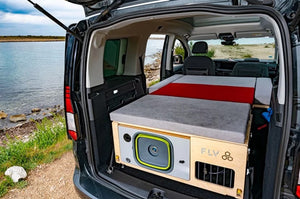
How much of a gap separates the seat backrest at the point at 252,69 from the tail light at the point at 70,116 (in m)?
2.62

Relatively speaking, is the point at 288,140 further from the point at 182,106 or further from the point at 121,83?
the point at 121,83

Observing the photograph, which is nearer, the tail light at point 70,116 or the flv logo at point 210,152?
the flv logo at point 210,152

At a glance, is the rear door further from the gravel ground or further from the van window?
the gravel ground

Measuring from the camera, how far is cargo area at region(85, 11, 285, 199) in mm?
1101

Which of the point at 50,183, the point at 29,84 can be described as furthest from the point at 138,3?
the point at 29,84

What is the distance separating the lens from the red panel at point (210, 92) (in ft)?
5.55

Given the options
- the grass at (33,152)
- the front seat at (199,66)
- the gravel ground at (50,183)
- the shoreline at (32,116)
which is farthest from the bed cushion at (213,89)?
the shoreline at (32,116)

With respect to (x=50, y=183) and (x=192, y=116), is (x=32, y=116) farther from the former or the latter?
(x=192, y=116)

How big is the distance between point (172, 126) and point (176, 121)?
0.04 meters

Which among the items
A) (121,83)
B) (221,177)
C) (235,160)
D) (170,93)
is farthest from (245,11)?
(121,83)

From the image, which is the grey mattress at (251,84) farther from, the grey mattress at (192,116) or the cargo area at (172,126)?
the grey mattress at (192,116)

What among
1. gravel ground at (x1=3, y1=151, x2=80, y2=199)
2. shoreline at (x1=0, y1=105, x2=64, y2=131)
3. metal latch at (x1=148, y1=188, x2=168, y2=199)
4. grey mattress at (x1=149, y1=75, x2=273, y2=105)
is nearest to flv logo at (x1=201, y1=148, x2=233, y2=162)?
metal latch at (x1=148, y1=188, x2=168, y2=199)

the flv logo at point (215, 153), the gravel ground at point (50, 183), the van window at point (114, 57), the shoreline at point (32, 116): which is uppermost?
the van window at point (114, 57)

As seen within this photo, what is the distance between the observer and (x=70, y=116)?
4.75ft
